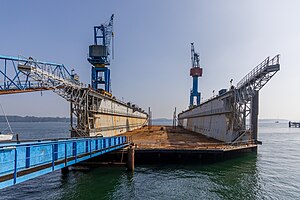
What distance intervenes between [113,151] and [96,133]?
8526mm

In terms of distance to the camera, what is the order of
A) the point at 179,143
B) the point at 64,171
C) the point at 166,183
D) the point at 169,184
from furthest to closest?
the point at 179,143 → the point at 64,171 → the point at 166,183 → the point at 169,184

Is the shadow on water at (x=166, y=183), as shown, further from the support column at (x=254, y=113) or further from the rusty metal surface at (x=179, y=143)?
the support column at (x=254, y=113)

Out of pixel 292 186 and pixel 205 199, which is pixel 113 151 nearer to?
pixel 205 199

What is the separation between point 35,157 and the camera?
12.6 metres

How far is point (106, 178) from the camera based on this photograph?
21516mm

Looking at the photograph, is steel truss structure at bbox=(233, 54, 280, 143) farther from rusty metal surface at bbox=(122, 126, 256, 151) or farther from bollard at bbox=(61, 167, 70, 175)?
bollard at bbox=(61, 167, 70, 175)

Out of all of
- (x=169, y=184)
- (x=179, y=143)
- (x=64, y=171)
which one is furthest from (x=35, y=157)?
(x=179, y=143)

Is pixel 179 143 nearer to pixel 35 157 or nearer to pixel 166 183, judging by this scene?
pixel 166 183

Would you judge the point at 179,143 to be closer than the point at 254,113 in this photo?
Yes

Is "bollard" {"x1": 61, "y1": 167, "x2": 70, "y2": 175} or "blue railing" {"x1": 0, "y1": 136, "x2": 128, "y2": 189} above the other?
"blue railing" {"x1": 0, "y1": 136, "x2": 128, "y2": 189}

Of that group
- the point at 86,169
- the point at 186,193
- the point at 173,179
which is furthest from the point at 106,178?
the point at 186,193

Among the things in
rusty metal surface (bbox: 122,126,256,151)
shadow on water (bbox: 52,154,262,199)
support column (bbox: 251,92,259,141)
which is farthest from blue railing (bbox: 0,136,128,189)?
support column (bbox: 251,92,259,141)

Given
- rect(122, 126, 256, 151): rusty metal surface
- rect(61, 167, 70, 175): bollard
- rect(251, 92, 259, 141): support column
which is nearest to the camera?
rect(61, 167, 70, 175): bollard

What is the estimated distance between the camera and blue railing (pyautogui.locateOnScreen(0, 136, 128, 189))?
10.5 metres
